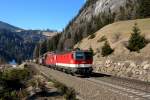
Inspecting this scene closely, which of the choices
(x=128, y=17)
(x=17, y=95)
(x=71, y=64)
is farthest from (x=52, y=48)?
(x=17, y=95)

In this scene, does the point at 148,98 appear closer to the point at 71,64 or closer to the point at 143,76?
the point at 143,76

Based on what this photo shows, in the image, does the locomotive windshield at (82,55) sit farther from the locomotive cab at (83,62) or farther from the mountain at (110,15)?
the mountain at (110,15)

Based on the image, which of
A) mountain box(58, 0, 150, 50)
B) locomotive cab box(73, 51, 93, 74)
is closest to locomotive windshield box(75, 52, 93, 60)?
locomotive cab box(73, 51, 93, 74)

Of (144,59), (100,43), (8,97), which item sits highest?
(100,43)

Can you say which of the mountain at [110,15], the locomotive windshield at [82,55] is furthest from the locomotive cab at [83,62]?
the mountain at [110,15]

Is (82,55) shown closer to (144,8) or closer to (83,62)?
(83,62)

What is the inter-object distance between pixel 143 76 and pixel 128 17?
297ft

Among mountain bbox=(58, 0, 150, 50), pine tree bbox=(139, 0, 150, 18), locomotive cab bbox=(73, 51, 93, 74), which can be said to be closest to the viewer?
locomotive cab bbox=(73, 51, 93, 74)

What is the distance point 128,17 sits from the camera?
12294cm

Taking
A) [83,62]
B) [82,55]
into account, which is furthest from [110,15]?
[83,62]

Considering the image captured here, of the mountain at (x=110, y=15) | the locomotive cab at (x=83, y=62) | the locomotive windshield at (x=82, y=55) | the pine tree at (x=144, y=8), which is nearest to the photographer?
the locomotive cab at (x=83, y=62)

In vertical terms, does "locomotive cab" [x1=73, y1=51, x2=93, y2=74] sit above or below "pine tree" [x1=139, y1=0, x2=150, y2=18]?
below

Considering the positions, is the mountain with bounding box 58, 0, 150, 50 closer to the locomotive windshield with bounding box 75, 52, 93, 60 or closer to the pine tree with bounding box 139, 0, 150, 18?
the pine tree with bounding box 139, 0, 150, 18

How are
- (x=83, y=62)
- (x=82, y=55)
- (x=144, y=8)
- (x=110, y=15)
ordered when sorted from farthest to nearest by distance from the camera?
(x=110, y=15) < (x=144, y=8) < (x=82, y=55) < (x=83, y=62)
